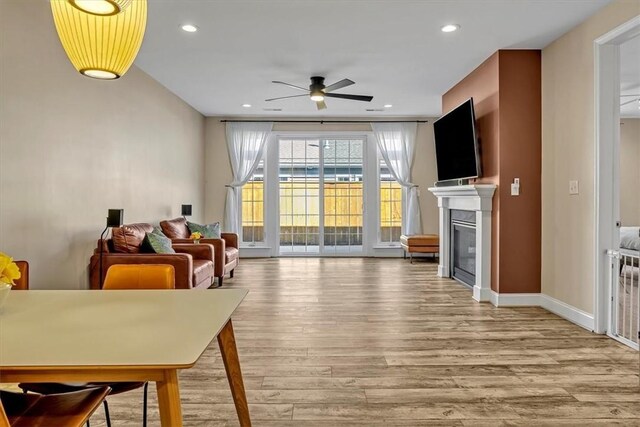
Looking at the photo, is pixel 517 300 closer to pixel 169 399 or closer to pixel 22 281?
pixel 169 399

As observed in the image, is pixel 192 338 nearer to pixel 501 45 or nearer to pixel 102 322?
pixel 102 322

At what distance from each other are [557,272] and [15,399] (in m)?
4.51

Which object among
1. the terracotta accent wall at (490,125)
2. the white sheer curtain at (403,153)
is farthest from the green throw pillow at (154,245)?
the white sheer curtain at (403,153)

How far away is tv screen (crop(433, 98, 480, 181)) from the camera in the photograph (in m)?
4.83

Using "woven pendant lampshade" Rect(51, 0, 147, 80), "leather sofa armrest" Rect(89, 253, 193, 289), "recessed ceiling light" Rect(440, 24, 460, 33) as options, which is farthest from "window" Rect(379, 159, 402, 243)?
"woven pendant lampshade" Rect(51, 0, 147, 80)

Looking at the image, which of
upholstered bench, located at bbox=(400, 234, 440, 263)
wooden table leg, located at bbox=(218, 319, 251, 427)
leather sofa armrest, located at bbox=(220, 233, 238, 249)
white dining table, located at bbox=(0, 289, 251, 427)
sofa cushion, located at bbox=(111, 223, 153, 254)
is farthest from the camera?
upholstered bench, located at bbox=(400, 234, 440, 263)

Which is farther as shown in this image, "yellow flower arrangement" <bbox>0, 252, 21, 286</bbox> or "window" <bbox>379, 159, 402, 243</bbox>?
"window" <bbox>379, 159, 402, 243</bbox>

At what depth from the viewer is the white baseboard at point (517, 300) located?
444 cm

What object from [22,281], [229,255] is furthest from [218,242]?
[22,281]

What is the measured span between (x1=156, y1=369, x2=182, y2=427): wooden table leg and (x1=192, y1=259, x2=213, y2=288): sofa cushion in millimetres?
3234

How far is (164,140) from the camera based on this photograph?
6012 millimetres

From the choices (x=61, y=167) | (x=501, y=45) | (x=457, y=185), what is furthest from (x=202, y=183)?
(x=501, y=45)

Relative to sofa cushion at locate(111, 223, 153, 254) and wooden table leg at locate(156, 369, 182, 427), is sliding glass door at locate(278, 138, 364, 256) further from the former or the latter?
wooden table leg at locate(156, 369, 182, 427)

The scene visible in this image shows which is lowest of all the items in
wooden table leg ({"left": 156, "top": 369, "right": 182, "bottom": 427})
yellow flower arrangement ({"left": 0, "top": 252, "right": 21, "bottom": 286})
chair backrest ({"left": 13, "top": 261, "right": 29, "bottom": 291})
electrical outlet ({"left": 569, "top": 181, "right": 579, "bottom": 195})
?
wooden table leg ({"left": 156, "top": 369, "right": 182, "bottom": 427})
